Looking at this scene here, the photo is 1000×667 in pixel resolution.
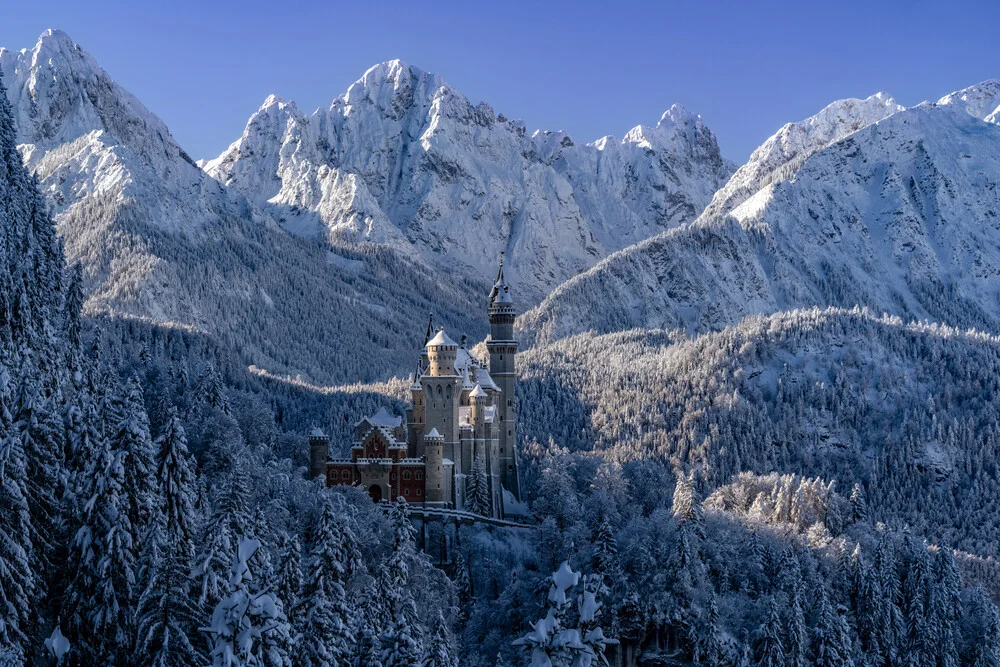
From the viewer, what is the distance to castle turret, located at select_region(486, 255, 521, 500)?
145m

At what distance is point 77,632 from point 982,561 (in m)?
129

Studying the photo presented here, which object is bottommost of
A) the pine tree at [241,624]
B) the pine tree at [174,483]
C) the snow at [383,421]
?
the pine tree at [241,624]

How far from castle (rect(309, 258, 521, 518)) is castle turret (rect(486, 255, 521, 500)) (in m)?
7.15

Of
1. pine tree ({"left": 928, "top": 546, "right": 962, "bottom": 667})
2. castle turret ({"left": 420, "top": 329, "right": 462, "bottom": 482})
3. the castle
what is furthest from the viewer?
castle turret ({"left": 420, "top": 329, "right": 462, "bottom": 482})

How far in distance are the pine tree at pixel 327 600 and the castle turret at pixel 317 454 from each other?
44.1m

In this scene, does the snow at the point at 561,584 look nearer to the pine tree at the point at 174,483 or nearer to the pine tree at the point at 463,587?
the pine tree at the point at 174,483

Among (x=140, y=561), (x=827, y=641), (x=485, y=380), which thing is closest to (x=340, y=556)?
(x=140, y=561)

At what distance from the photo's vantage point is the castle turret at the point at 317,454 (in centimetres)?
12319

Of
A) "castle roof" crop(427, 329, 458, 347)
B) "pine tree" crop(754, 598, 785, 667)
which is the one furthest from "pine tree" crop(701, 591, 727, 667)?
"castle roof" crop(427, 329, 458, 347)

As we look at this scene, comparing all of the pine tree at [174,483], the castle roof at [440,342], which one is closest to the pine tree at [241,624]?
the pine tree at [174,483]

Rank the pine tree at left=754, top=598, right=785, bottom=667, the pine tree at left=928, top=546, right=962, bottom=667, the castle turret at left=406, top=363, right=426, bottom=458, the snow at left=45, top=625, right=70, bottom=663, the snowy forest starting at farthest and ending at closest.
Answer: the castle turret at left=406, top=363, right=426, bottom=458 < the pine tree at left=928, top=546, right=962, bottom=667 < the pine tree at left=754, top=598, right=785, bottom=667 < the snowy forest < the snow at left=45, top=625, right=70, bottom=663

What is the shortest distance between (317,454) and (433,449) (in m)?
12.0

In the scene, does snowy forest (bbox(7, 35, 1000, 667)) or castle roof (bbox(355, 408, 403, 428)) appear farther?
castle roof (bbox(355, 408, 403, 428))

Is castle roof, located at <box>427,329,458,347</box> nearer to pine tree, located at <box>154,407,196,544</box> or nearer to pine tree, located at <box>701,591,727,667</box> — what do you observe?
pine tree, located at <box>701,591,727,667</box>
